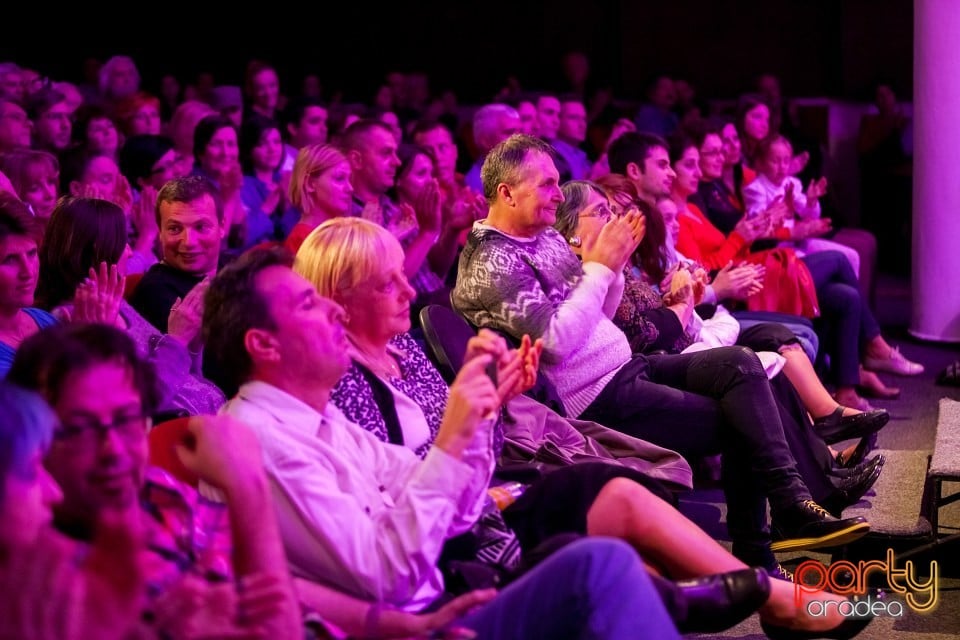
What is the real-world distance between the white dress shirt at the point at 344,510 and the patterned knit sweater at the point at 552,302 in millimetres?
1083

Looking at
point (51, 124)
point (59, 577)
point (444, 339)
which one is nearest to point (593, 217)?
point (444, 339)

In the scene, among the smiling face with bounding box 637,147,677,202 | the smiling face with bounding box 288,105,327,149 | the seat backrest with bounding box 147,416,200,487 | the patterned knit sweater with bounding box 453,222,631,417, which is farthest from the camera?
the smiling face with bounding box 288,105,327,149

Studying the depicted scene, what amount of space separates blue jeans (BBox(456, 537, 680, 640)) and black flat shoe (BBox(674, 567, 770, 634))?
291mm

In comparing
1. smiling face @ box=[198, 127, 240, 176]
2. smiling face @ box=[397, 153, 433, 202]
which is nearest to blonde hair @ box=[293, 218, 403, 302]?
smiling face @ box=[397, 153, 433, 202]

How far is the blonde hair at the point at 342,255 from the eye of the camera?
2.38m

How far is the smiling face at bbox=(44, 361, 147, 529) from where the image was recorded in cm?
155

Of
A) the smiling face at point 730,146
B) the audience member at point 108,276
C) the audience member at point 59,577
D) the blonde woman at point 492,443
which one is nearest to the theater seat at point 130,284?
the audience member at point 108,276

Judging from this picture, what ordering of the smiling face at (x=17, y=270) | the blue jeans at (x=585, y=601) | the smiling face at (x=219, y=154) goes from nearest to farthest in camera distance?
the blue jeans at (x=585, y=601)
the smiling face at (x=17, y=270)
the smiling face at (x=219, y=154)

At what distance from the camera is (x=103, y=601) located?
1.23m

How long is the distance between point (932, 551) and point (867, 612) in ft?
2.76

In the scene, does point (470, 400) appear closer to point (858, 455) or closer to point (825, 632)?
point (825, 632)

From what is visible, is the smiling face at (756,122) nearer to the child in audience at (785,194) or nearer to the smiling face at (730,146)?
the child in audience at (785,194)

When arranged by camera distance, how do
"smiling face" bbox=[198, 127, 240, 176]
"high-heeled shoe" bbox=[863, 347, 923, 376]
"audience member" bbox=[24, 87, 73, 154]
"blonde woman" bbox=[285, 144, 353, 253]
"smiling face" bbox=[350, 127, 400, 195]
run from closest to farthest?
"blonde woman" bbox=[285, 144, 353, 253] → "smiling face" bbox=[350, 127, 400, 195] → "smiling face" bbox=[198, 127, 240, 176] → "high-heeled shoe" bbox=[863, 347, 923, 376] → "audience member" bbox=[24, 87, 73, 154]

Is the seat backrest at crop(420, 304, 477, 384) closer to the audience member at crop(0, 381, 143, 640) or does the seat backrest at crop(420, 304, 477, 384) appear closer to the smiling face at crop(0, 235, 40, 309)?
the smiling face at crop(0, 235, 40, 309)
